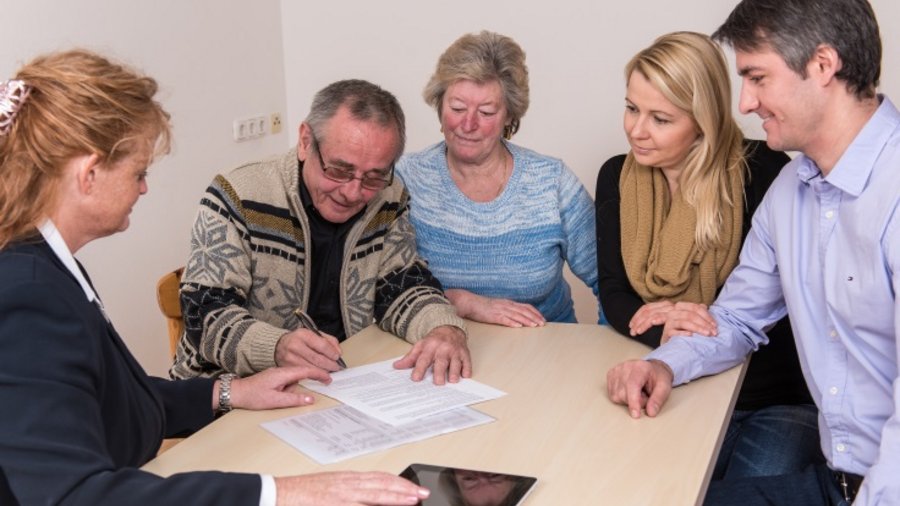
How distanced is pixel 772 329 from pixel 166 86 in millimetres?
2338

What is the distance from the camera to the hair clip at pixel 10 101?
1.27 m

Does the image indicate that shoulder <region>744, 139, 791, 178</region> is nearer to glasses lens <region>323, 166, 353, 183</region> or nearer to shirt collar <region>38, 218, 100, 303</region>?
glasses lens <region>323, 166, 353, 183</region>

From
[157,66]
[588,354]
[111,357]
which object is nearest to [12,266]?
[111,357]

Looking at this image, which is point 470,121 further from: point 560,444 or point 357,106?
point 560,444

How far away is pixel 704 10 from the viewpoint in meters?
3.80

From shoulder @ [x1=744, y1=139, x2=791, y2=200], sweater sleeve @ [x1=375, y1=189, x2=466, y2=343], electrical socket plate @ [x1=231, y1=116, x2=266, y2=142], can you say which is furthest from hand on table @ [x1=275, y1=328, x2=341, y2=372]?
electrical socket plate @ [x1=231, y1=116, x2=266, y2=142]

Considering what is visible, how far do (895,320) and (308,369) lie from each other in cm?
102

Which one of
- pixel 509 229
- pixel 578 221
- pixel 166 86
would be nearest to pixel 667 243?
pixel 578 221

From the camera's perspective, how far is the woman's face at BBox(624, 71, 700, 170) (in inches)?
90.6

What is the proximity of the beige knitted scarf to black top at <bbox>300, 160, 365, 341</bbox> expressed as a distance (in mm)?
648

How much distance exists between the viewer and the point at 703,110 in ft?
7.47

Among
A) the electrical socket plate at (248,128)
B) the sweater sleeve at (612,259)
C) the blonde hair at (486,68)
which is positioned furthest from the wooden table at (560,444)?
the electrical socket plate at (248,128)

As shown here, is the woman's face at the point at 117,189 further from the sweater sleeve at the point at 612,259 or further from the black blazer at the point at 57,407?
the sweater sleeve at the point at 612,259

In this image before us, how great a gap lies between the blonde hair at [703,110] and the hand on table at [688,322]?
0.20 metres
